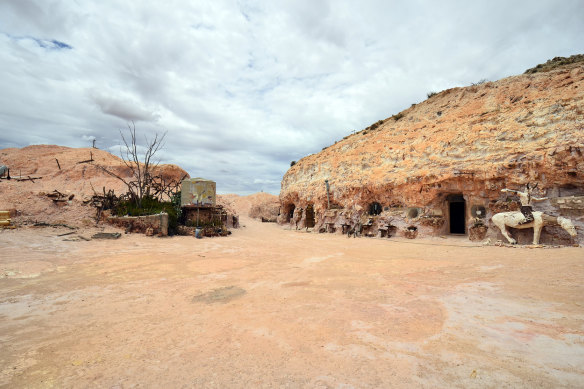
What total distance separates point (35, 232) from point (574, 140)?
69.5ft

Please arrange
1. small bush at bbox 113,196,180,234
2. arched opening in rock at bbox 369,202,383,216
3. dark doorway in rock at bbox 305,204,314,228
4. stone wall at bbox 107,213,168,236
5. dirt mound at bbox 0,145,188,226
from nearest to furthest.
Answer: stone wall at bbox 107,213,168,236 → small bush at bbox 113,196,180,234 → arched opening in rock at bbox 369,202,383,216 → dark doorway in rock at bbox 305,204,314,228 → dirt mound at bbox 0,145,188,226

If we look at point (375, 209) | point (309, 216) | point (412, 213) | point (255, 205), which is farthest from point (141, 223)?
point (255, 205)

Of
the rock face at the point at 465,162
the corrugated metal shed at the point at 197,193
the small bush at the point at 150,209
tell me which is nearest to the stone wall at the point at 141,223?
the small bush at the point at 150,209

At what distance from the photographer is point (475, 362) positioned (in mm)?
2289

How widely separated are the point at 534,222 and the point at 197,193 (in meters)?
16.1

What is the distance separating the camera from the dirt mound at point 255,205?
3525 centimetres

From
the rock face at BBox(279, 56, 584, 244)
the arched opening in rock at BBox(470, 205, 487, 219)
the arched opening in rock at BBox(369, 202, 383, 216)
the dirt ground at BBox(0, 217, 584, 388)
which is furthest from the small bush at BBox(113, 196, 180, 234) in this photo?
the arched opening in rock at BBox(470, 205, 487, 219)

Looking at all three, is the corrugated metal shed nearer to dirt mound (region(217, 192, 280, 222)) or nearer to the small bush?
the small bush

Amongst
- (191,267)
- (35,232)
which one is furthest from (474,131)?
(35,232)

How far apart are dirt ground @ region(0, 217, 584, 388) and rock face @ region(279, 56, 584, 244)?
5778 millimetres

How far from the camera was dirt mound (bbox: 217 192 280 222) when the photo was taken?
35250 mm

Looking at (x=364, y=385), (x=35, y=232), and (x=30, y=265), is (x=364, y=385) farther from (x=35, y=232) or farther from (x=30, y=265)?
(x=35, y=232)

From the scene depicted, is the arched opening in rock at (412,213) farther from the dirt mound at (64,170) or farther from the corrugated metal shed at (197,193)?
the dirt mound at (64,170)

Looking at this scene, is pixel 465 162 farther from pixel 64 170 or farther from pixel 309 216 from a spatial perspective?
pixel 64 170
